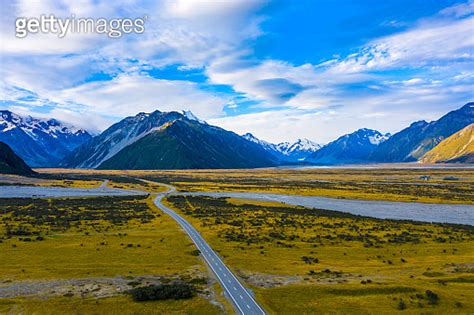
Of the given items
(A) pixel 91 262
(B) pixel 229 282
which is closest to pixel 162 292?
(B) pixel 229 282

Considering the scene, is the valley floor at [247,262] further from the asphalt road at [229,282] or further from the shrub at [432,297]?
the asphalt road at [229,282]

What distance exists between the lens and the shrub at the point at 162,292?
132ft

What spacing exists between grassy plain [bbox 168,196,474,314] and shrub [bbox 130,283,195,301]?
8.55m

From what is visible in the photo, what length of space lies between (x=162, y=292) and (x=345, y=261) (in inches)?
1231

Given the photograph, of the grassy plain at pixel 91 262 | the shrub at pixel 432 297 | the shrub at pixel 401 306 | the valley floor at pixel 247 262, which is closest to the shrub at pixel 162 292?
the valley floor at pixel 247 262

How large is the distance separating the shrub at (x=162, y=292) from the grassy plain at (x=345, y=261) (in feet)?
28.0

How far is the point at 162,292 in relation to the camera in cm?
4138

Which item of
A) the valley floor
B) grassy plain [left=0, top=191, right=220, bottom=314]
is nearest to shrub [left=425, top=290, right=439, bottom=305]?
the valley floor

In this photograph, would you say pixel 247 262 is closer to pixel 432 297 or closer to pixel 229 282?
pixel 229 282

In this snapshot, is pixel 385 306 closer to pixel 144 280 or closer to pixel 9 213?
pixel 144 280

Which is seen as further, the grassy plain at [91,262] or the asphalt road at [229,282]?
the grassy plain at [91,262]

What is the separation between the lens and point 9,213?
102062mm

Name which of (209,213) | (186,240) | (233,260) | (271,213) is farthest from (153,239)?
(271,213)

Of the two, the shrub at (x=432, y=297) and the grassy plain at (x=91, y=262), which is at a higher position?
the grassy plain at (x=91, y=262)
